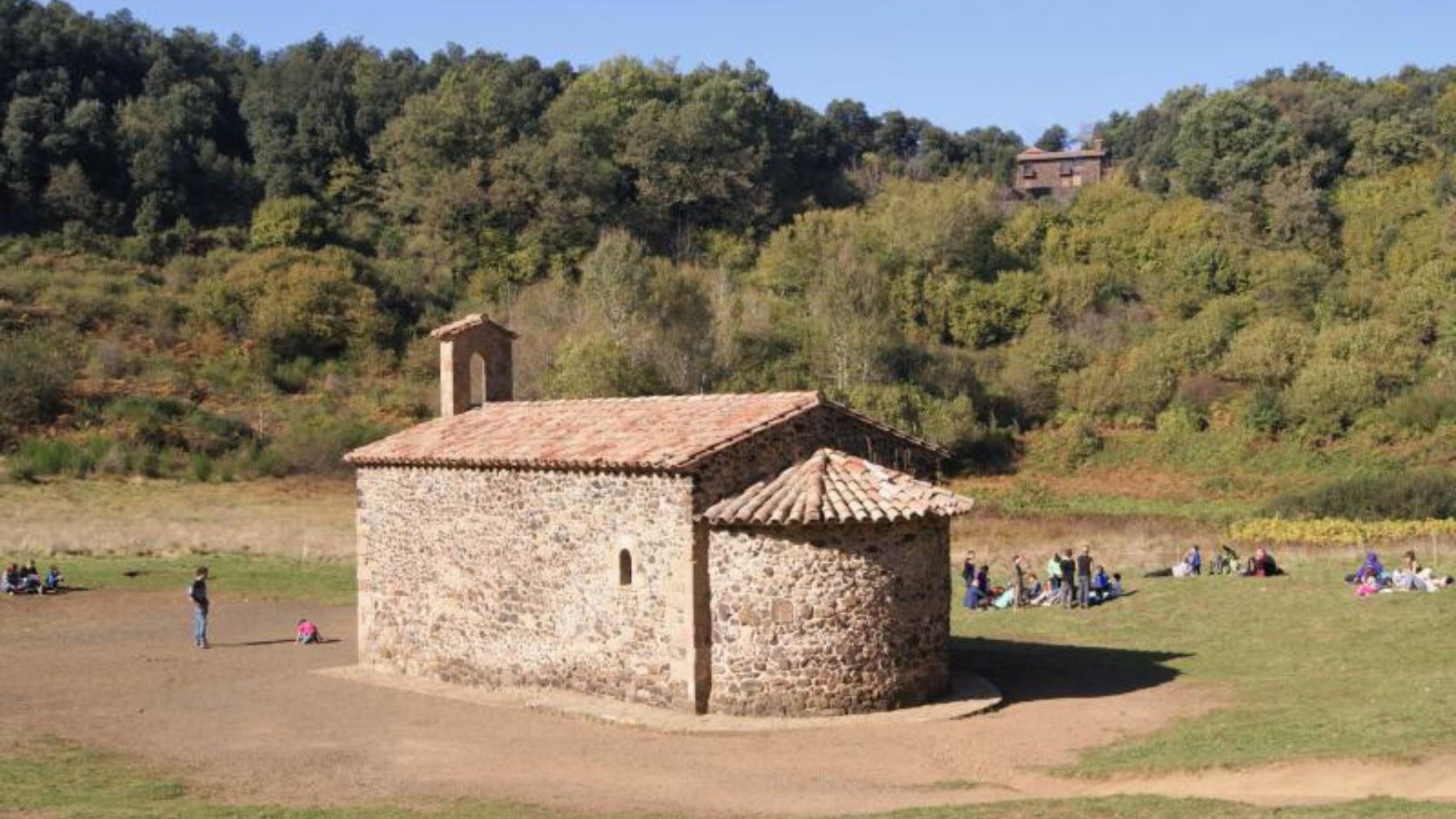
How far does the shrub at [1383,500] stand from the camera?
39.2 m

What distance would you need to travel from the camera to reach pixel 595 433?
21922 millimetres

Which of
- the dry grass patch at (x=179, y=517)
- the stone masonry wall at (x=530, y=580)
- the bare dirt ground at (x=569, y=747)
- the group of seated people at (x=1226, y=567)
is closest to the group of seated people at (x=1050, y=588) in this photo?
the group of seated people at (x=1226, y=567)

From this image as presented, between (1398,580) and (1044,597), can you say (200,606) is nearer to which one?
Answer: (1044,597)

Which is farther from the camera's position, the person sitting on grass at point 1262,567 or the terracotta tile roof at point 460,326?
the person sitting on grass at point 1262,567

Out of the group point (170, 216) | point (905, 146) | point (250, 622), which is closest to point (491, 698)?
point (250, 622)

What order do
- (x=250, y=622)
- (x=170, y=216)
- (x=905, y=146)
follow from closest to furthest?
(x=250, y=622) → (x=170, y=216) → (x=905, y=146)

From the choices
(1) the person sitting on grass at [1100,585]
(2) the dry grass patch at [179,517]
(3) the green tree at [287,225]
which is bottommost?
(1) the person sitting on grass at [1100,585]

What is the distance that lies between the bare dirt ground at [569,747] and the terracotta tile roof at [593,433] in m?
3.53

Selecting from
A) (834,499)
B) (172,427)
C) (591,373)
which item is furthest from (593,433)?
(172,427)

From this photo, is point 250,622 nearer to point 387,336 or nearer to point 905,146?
point 387,336

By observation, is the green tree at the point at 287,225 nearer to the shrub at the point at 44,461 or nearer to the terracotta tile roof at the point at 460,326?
the shrub at the point at 44,461

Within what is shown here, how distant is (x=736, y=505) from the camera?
19.2 m

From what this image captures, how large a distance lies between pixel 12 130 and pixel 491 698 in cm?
6167

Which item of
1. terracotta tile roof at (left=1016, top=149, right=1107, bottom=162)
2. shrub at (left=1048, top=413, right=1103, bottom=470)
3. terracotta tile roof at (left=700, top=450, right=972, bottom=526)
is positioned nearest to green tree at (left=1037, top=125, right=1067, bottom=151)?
terracotta tile roof at (left=1016, top=149, right=1107, bottom=162)
